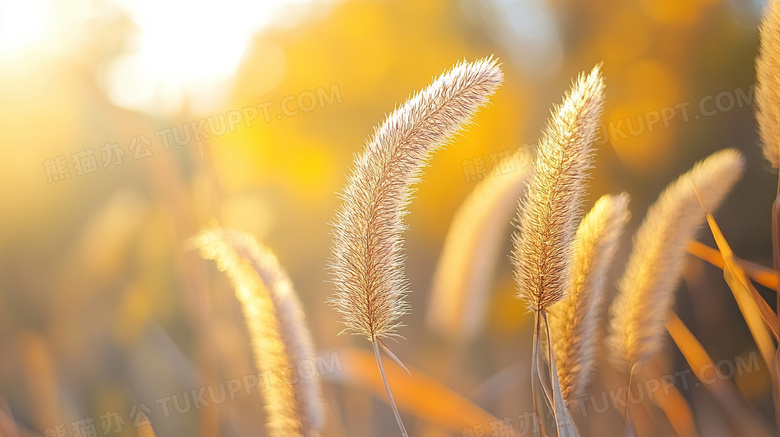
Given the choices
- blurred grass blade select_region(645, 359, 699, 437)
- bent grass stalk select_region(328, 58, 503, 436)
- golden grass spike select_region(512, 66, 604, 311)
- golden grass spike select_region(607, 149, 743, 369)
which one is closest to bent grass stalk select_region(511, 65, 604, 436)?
golden grass spike select_region(512, 66, 604, 311)

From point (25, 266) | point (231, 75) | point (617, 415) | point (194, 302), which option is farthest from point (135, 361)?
point (617, 415)

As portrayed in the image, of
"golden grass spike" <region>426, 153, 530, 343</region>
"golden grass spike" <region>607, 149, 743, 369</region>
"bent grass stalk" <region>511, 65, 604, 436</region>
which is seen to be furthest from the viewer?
"golden grass spike" <region>426, 153, 530, 343</region>

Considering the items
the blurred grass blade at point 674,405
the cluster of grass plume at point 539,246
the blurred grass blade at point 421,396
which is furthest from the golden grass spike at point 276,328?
the blurred grass blade at point 674,405

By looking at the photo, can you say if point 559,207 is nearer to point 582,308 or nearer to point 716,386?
point 582,308

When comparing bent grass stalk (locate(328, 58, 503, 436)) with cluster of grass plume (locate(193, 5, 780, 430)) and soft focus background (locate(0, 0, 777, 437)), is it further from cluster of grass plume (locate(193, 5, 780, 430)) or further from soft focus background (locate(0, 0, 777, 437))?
soft focus background (locate(0, 0, 777, 437))

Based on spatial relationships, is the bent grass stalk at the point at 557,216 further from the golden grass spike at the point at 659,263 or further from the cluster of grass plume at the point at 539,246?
the golden grass spike at the point at 659,263

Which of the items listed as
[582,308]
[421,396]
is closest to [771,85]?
[582,308]
